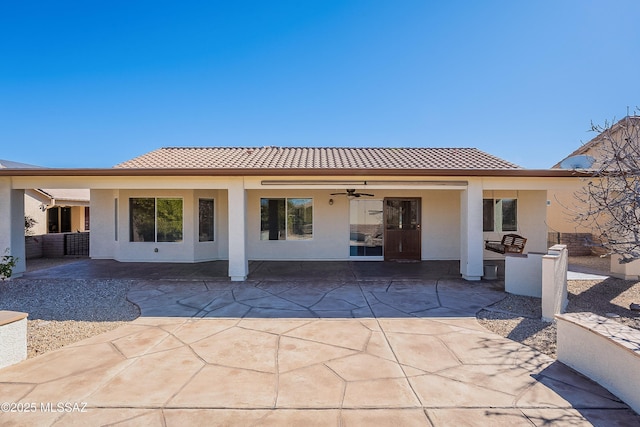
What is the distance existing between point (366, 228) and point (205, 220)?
246 inches

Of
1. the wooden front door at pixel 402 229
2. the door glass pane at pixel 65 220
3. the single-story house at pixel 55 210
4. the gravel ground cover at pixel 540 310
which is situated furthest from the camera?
the door glass pane at pixel 65 220

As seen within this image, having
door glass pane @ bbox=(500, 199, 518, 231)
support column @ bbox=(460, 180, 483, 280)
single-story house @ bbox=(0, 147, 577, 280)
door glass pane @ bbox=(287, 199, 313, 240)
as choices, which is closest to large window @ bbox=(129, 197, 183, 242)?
single-story house @ bbox=(0, 147, 577, 280)

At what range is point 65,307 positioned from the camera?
6.02m

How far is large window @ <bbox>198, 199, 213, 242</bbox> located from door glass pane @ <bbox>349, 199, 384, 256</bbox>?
18.0 ft

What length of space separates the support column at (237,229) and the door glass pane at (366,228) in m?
4.73

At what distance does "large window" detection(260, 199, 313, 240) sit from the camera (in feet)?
37.3

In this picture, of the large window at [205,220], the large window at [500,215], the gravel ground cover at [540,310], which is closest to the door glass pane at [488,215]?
the large window at [500,215]

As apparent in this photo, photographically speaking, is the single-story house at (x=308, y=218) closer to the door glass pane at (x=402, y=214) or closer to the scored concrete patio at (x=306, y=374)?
the door glass pane at (x=402, y=214)

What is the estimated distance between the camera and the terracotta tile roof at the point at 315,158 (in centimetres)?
960

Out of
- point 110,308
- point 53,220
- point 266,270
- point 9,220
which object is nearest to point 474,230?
point 266,270

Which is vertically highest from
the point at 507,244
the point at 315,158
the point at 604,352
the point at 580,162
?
the point at 315,158

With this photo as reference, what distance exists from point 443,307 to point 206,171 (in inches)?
255

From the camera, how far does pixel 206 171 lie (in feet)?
24.8

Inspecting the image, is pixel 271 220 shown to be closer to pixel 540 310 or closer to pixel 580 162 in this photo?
pixel 540 310
